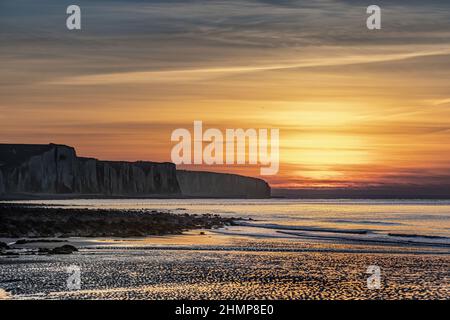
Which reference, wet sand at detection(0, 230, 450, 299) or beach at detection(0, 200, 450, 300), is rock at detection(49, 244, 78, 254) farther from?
wet sand at detection(0, 230, 450, 299)

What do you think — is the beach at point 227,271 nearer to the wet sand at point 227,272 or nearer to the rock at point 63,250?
the wet sand at point 227,272

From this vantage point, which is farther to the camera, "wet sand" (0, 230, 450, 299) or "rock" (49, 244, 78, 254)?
"rock" (49, 244, 78, 254)

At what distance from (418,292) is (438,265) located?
8473 millimetres

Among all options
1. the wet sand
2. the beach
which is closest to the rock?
the beach

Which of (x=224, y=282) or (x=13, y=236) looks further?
(x=13, y=236)

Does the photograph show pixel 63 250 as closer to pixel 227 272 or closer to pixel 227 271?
pixel 227 271

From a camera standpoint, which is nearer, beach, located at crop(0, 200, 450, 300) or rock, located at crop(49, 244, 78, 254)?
beach, located at crop(0, 200, 450, 300)

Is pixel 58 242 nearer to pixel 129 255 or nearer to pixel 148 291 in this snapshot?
pixel 129 255

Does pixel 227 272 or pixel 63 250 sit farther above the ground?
pixel 227 272

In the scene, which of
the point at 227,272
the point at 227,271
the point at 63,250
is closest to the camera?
the point at 227,272

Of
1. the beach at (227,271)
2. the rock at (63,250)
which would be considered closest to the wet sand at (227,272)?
the beach at (227,271)

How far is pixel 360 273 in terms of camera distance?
1096 inches

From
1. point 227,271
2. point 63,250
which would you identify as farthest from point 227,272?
point 63,250
